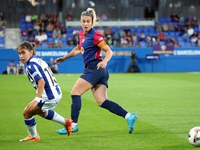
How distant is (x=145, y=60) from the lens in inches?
1243

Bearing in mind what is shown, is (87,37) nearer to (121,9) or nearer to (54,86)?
(54,86)

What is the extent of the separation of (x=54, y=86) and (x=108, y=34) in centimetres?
2674

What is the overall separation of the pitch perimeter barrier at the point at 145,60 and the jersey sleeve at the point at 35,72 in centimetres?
2519

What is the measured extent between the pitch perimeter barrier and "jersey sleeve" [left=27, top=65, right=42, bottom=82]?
25.2 metres

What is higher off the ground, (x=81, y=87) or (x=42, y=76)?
(x=42, y=76)

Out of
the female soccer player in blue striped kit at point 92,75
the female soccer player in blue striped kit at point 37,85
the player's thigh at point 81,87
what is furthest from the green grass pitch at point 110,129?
the player's thigh at point 81,87

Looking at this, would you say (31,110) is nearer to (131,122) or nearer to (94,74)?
(94,74)

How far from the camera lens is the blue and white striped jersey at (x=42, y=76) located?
17.0ft

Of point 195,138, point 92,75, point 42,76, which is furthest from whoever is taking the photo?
point 92,75

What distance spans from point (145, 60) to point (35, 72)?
88.2ft

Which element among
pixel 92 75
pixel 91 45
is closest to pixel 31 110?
pixel 92 75

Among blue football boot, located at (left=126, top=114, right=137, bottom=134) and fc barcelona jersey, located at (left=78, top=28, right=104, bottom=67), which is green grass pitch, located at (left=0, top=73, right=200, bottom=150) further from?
fc barcelona jersey, located at (left=78, top=28, right=104, bottom=67)

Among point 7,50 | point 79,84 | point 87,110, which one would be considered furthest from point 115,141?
point 7,50

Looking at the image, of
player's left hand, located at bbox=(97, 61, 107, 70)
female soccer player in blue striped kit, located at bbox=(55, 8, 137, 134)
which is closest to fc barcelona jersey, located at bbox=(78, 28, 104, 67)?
female soccer player in blue striped kit, located at bbox=(55, 8, 137, 134)
